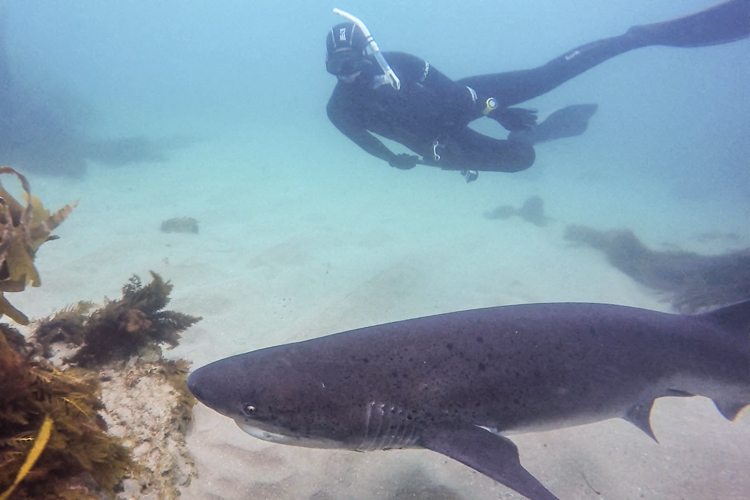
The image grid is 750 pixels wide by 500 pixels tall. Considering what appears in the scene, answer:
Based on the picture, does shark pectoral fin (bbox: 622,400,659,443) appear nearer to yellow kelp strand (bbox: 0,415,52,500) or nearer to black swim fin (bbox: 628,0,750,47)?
yellow kelp strand (bbox: 0,415,52,500)

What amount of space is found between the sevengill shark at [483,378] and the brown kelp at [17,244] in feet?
5.60

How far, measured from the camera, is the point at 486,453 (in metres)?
2.38

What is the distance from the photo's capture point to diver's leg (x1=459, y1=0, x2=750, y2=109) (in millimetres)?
11352

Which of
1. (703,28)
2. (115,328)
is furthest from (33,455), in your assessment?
(703,28)

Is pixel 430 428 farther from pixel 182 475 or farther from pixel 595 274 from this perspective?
pixel 595 274

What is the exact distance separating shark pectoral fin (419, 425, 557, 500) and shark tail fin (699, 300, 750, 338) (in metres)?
2.15

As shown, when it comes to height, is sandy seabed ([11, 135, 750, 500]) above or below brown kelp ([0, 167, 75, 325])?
below

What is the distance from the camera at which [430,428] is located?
2.51 m

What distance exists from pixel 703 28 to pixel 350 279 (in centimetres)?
1253

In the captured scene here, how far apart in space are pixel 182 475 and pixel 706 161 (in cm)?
9420

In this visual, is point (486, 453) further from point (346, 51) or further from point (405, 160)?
point (346, 51)

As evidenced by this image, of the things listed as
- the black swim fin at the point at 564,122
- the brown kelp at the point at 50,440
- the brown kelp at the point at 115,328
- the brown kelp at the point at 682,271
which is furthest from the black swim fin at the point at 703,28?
the brown kelp at the point at 50,440

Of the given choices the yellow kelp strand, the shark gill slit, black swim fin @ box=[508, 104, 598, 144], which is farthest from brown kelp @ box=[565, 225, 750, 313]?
the yellow kelp strand

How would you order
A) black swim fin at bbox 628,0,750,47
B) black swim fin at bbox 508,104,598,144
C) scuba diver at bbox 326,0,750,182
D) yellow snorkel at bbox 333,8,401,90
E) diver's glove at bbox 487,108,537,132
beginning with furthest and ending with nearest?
1. black swim fin at bbox 508,104,598,144
2. black swim fin at bbox 628,0,750,47
3. diver's glove at bbox 487,108,537,132
4. scuba diver at bbox 326,0,750,182
5. yellow snorkel at bbox 333,8,401,90
